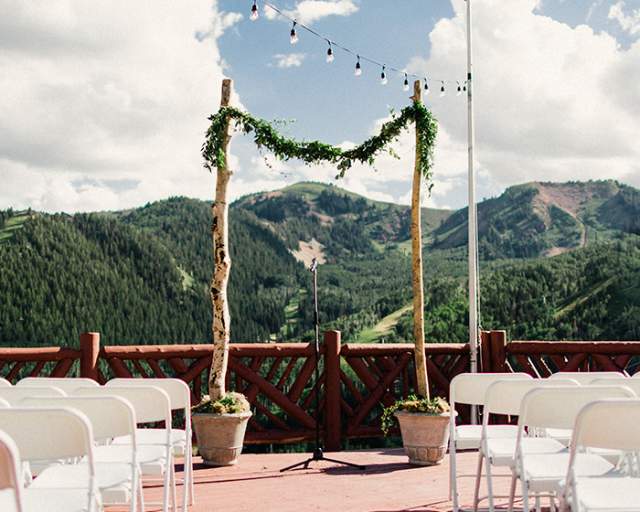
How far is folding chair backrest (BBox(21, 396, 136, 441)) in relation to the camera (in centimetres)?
262

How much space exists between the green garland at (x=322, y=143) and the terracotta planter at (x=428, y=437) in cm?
187

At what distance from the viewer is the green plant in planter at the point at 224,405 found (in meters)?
5.75

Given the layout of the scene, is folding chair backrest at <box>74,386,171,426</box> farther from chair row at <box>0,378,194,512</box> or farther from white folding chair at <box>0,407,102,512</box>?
white folding chair at <box>0,407,102,512</box>

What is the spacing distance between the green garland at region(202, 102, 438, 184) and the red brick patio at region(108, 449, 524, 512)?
228 centimetres

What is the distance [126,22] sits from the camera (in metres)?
12.4

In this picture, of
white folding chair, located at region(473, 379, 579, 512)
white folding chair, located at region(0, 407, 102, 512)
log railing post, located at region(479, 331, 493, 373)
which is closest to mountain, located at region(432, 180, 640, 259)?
log railing post, located at region(479, 331, 493, 373)

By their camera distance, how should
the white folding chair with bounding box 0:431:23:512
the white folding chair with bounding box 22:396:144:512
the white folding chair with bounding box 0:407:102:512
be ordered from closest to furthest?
the white folding chair with bounding box 0:431:23:512 → the white folding chair with bounding box 0:407:102:512 → the white folding chair with bounding box 22:396:144:512

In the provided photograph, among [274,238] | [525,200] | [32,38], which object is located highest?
Result: [525,200]

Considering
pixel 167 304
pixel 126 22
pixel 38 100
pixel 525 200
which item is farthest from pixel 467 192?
pixel 525 200

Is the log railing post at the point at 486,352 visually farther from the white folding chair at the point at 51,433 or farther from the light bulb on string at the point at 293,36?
the white folding chair at the point at 51,433

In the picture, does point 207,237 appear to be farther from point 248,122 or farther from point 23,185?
point 248,122

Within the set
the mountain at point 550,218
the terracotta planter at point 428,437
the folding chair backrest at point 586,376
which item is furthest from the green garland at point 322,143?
the mountain at point 550,218

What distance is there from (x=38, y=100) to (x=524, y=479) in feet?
186

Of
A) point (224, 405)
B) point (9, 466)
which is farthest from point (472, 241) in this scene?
point (9, 466)
